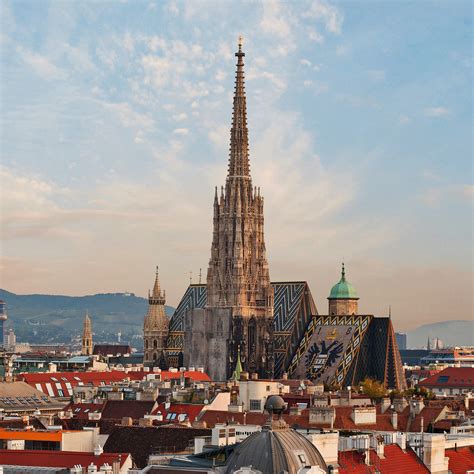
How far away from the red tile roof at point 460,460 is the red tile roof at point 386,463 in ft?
8.04

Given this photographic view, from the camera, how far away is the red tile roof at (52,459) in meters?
66.4

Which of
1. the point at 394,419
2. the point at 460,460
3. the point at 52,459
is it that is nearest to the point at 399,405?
the point at 394,419

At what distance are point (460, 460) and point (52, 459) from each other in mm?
18985

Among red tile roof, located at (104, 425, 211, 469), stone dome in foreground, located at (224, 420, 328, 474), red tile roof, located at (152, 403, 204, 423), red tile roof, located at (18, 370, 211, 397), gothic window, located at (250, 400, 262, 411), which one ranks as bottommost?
stone dome in foreground, located at (224, 420, 328, 474)

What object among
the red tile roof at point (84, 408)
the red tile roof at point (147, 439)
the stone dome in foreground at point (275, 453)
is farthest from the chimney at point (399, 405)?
the stone dome in foreground at point (275, 453)

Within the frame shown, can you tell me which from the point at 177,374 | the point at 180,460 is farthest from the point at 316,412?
→ the point at 177,374

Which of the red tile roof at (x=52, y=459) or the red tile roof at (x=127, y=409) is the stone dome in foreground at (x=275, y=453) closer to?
the red tile roof at (x=52, y=459)

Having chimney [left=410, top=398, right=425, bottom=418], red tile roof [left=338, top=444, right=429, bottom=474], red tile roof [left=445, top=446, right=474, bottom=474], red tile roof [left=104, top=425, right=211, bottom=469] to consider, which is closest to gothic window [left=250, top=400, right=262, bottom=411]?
chimney [left=410, top=398, right=425, bottom=418]

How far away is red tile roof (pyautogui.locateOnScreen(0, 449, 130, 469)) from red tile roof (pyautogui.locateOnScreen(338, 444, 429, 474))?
988 cm

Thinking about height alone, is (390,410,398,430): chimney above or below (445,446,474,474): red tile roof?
above

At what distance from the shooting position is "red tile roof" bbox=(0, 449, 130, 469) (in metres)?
66.4

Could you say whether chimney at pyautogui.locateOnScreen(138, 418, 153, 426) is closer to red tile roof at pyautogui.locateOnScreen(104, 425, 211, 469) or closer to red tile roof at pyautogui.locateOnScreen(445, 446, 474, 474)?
red tile roof at pyautogui.locateOnScreen(104, 425, 211, 469)

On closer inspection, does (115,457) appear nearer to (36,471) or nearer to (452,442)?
(36,471)

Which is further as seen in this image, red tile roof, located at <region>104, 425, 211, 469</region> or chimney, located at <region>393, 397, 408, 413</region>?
chimney, located at <region>393, 397, 408, 413</region>
